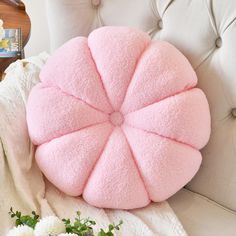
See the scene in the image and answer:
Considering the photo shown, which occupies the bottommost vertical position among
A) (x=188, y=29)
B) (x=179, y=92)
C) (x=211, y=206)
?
(x=211, y=206)

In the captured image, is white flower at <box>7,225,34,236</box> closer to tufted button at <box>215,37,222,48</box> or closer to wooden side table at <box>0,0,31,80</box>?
tufted button at <box>215,37,222,48</box>

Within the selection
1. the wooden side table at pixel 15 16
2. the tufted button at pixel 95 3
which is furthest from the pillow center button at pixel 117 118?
the wooden side table at pixel 15 16

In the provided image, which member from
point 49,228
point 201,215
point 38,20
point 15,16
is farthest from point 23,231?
point 38,20

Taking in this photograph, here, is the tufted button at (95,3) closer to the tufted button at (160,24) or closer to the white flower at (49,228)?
the tufted button at (160,24)

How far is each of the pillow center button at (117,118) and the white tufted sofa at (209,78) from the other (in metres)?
0.20

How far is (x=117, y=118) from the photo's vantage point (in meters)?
0.90

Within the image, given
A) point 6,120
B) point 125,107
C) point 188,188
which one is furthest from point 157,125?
point 6,120

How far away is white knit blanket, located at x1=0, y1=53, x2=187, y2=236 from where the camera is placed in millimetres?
834

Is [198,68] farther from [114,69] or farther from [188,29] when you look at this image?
[114,69]

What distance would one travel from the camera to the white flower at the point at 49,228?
0.55 meters

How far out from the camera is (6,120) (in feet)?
2.90

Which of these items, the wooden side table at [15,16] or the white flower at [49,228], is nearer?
the white flower at [49,228]

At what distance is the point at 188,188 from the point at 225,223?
0.44 feet

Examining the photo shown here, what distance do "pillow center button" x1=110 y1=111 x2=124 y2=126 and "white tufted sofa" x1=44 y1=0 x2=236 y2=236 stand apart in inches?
8.0
